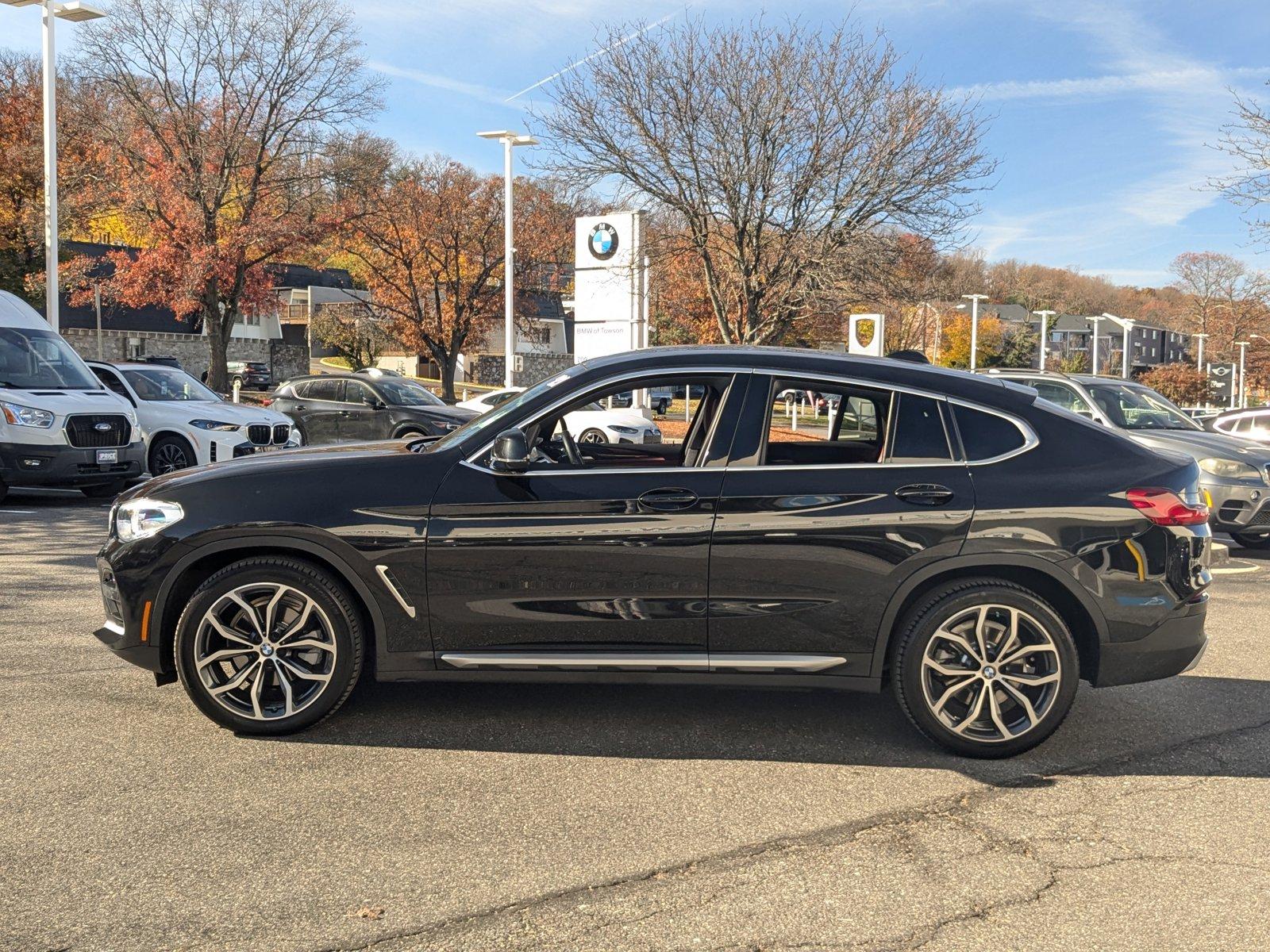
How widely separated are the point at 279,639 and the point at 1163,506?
12.5 feet

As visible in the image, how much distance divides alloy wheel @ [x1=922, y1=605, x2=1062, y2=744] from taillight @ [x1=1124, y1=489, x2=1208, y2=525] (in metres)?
0.67

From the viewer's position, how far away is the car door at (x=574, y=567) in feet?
15.1

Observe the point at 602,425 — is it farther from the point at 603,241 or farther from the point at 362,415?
the point at 603,241

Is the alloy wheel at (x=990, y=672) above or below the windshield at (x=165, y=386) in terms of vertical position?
below

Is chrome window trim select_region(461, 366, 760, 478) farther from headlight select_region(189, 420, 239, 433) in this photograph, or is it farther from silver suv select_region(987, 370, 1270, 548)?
headlight select_region(189, 420, 239, 433)

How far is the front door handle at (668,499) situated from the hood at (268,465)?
45.3 inches

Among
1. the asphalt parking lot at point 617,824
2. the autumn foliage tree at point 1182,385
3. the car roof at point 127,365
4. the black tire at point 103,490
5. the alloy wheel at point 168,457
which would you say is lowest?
the asphalt parking lot at point 617,824

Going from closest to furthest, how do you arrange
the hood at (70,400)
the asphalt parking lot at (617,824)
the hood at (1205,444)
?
1. the asphalt parking lot at (617,824)
2. the hood at (1205,444)
3. the hood at (70,400)

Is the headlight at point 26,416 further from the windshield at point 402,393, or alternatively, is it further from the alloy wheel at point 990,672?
the alloy wheel at point 990,672

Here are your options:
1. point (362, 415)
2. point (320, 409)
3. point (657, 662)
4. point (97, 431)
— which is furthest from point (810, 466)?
point (320, 409)

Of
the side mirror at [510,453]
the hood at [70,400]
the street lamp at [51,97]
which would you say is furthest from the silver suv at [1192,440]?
the street lamp at [51,97]

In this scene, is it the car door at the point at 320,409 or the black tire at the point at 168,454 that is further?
the car door at the point at 320,409

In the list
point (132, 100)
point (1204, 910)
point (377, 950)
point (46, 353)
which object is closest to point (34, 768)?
point (377, 950)

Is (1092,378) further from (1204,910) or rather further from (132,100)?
(132,100)
